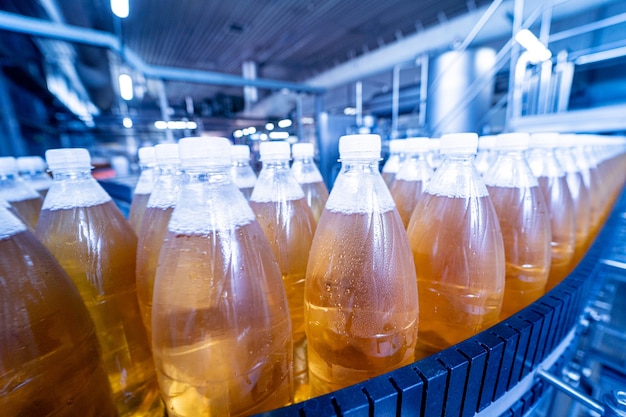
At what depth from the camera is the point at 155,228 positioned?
403 mm

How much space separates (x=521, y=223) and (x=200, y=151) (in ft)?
1.65

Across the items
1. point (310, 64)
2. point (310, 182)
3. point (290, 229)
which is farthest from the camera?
point (310, 64)

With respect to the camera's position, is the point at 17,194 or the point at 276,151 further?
the point at 17,194

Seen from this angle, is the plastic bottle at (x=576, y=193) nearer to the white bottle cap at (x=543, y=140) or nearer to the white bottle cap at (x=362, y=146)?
the white bottle cap at (x=543, y=140)

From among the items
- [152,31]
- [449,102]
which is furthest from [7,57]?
[449,102]

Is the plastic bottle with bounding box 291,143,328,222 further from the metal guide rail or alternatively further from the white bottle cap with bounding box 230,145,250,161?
the metal guide rail

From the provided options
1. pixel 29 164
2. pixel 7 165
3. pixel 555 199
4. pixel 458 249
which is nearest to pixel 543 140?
pixel 555 199

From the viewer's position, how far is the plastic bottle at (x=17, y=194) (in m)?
0.51

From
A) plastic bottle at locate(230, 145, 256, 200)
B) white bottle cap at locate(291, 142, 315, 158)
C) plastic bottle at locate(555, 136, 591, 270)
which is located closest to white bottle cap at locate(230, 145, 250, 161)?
plastic bottle at locate(230, 145, 256, 200)

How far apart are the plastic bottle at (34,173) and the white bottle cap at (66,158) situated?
1.28 feet

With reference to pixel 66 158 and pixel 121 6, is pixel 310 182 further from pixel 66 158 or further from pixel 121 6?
pixel 121 6

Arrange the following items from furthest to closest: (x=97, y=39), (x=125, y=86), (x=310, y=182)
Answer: (x=125, y=86) → (x=97, y=39) → (x=310, y=182)

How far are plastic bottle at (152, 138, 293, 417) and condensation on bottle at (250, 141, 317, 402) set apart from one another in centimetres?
15

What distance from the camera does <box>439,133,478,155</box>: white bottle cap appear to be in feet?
→ 1.21
